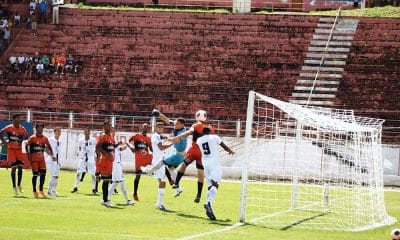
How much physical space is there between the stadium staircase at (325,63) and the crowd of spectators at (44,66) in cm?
1256

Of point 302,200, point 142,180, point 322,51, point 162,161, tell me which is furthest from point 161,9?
point 162,161

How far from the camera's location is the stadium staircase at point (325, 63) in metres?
51.2

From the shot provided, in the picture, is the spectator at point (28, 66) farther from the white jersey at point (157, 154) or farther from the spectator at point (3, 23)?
the white jersey at point (157, 154)

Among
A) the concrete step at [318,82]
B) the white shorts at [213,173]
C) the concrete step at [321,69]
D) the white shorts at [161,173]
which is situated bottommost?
the white shorts at [161,173]

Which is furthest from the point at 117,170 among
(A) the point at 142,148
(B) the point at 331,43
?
(B) the point at 331,43

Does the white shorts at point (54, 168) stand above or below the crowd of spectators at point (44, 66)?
below

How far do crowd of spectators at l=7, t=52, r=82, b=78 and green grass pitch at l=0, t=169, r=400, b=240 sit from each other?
25951 mm

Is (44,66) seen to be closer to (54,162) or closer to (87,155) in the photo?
(87,155)

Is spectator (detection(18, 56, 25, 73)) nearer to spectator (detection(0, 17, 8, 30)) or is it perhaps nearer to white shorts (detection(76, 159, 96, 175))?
spectator (detection(0, 17, 8, 30))

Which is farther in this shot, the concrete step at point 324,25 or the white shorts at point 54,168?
the concrete step at point 324,25

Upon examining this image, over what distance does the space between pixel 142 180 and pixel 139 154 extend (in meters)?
10.9

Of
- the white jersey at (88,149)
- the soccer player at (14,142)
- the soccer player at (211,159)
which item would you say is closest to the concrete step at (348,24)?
the white jersey at (88,149)

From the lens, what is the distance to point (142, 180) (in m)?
39.4

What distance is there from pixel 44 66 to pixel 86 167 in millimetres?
21598
